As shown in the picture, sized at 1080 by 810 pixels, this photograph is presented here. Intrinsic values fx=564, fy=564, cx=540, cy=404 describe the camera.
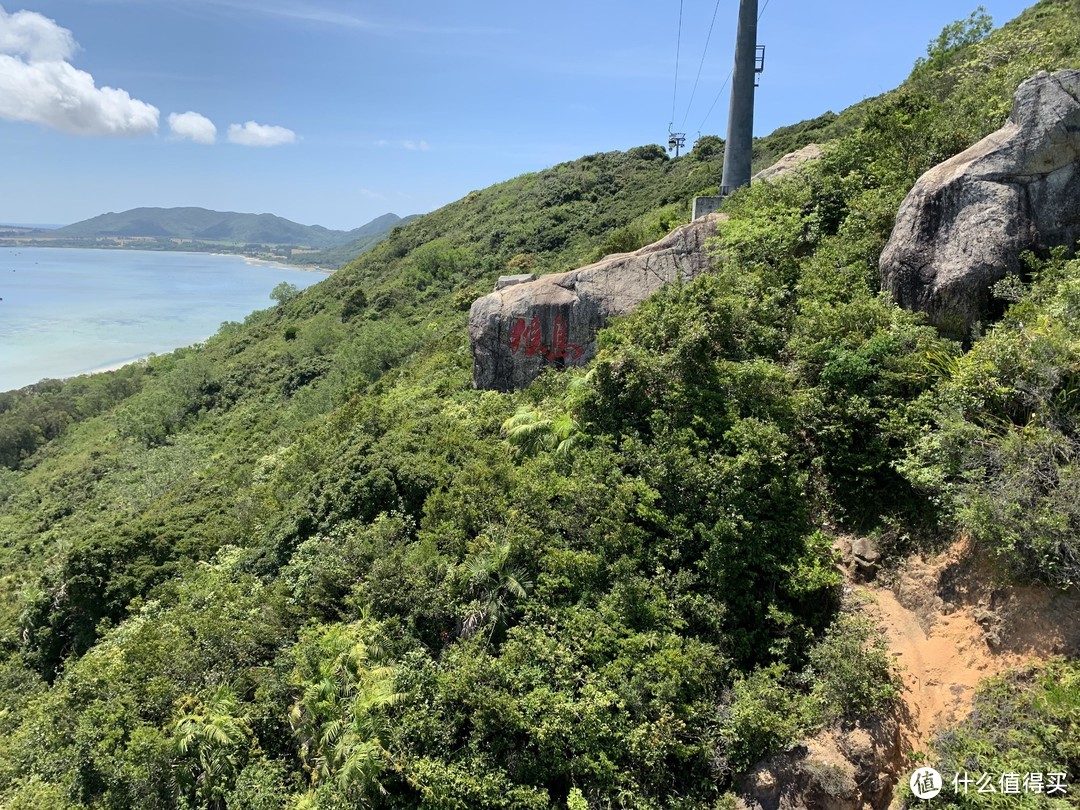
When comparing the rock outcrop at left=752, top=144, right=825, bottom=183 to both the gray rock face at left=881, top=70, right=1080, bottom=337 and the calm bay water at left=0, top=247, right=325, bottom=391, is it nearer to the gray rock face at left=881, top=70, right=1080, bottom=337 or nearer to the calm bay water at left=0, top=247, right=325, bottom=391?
the gray rock face at left=881, top=70, right=1080, bottom=337

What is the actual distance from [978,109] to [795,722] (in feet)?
39.4

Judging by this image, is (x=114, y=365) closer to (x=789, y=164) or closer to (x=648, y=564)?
(x=789, y=164)

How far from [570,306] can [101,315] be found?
14057cm

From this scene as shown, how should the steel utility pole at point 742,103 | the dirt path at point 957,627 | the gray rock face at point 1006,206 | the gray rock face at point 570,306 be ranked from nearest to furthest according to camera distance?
the dirt path at point 957,627 → the gray rock face at point 1006,206 → the gray rock face at point 570,306 → the steel utility pole at point 742,103

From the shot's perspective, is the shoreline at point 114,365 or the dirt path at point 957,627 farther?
the shoreline at point 114,365

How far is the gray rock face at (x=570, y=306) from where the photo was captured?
14523 mm

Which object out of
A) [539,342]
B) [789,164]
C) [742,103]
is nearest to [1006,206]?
[789,164]

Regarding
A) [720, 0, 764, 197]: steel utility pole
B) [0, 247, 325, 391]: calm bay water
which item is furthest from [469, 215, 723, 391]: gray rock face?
[0, 247, 325, 391]: calm bay water

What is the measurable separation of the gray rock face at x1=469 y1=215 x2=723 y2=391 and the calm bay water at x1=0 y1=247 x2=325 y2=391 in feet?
290

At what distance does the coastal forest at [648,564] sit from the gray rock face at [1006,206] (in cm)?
48

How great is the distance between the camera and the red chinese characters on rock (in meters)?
15.1

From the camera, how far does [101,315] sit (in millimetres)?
118938

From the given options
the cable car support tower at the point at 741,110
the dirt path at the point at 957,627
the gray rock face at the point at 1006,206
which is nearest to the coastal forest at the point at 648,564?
the dirt path at the point at 957,627

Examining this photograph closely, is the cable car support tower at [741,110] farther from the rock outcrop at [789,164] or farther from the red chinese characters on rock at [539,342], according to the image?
the red chinese characters on rock at [539,342]
